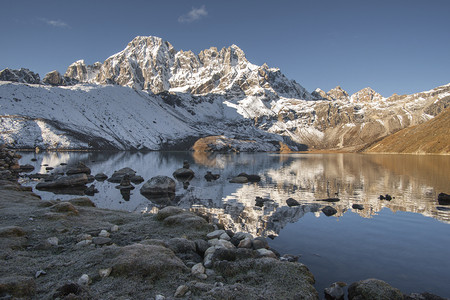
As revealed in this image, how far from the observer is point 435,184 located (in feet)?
155

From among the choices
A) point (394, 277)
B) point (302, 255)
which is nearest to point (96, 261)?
point (302, 255)

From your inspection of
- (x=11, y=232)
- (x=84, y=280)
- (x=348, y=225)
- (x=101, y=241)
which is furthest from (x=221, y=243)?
(x=348, y=225)

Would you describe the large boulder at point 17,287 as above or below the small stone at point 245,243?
above

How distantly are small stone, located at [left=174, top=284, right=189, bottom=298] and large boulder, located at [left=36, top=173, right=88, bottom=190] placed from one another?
139ft

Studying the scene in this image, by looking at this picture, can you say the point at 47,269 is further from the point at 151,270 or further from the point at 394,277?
the point at 394,277

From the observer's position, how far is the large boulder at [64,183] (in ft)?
141

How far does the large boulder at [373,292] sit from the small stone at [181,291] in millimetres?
6809

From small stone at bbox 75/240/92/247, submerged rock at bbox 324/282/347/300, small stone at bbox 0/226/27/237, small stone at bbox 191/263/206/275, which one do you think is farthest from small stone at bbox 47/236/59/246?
submerged rock at bbox 324/282/347/300

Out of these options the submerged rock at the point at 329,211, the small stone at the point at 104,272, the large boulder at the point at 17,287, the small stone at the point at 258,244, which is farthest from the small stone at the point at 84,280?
the submerged rock at the point at 329,211

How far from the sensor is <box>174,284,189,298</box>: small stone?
9141 mm

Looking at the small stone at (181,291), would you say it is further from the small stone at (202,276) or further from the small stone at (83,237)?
the small stone at (83,237)

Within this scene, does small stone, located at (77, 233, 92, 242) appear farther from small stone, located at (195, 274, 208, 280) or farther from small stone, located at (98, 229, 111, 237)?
small stone, located at (195, 274, 208, 280)

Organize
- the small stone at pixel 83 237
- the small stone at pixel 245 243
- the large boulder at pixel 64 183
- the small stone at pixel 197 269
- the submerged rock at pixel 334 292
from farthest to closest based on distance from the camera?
the large boulder at pixel 64 183
the small stone at pixel 245 243
the small stone at pixel 83 237
the submerged rock at pixel 334 292
the small stone at pixel 197 269

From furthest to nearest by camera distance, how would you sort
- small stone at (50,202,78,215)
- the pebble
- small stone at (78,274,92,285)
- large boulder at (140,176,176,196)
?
large boulder at (140,176,176,196)
small stone at (50,202,78,215)
the pebble
small stone at (78,274,92,285)
